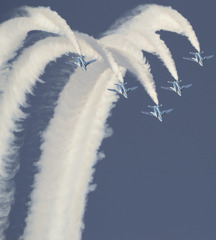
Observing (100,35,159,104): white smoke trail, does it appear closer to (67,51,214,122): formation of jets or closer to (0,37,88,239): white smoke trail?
(67,51,214,122): formation of jets

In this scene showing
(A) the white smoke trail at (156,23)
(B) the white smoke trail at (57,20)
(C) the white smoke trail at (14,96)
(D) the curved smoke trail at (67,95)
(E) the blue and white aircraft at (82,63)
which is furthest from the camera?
(A) the white smoke trail at (156,23)

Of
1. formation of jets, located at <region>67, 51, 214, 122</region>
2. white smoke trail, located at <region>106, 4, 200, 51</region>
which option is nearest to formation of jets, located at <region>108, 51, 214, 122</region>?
formation of jets, located at <region>67, 51, 214, 122</region>

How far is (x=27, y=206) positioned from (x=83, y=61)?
12301 mm

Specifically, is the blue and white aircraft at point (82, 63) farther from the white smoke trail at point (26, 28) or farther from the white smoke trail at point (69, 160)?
the white smoke trail at point (26, 28)

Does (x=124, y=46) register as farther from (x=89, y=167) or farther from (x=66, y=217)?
(x=66, y=217)

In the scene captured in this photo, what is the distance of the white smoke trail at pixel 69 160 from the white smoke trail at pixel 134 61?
9.00 feet

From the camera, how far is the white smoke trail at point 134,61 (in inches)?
1998

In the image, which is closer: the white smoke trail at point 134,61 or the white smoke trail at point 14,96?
the white smoke trail at point 14,96

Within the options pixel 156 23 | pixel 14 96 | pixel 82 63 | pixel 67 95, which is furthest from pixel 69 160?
pixel 156 23

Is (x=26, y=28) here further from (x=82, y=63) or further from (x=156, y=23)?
(x=156, y=23)

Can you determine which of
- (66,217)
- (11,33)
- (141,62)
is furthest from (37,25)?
(66,217)

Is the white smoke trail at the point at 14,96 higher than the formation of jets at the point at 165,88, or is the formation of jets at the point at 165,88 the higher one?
the formation of jets at the point at 165,88

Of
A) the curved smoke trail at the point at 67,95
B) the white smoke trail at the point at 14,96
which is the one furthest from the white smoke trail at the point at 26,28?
the white smoke trail at the point at 14,96

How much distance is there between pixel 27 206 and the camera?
5000 centimetres
